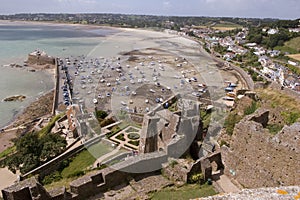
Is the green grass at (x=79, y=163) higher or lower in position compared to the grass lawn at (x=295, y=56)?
lower

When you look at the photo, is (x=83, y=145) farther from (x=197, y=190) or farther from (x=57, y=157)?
(x=197, y=190)

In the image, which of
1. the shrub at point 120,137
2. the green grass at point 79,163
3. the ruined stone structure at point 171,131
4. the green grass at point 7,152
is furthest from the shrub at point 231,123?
the green grass at point 7,152

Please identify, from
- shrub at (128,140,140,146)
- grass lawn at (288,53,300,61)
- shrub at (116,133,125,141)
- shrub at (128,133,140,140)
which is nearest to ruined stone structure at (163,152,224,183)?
shrub at (128,140,140,146)

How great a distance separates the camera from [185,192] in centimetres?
1206

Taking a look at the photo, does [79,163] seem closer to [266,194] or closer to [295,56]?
[266,194]

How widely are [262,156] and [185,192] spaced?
11.6 ft

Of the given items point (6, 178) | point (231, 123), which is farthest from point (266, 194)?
point (6, 178)

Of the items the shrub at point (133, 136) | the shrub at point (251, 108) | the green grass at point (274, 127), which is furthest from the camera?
the shrub at point (133, 136)

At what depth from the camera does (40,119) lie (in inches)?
1602

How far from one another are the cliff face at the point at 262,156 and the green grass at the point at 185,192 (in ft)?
5.30

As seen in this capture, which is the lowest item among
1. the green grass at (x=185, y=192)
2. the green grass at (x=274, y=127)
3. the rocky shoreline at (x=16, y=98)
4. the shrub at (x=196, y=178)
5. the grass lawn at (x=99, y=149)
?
the rocky shoreline at (x=16, y=98)

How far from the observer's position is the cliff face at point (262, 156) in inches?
404

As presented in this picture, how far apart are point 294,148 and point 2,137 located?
35075 mm

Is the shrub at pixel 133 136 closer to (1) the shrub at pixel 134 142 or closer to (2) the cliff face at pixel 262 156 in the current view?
(1) the shrub at pixel 134 142
